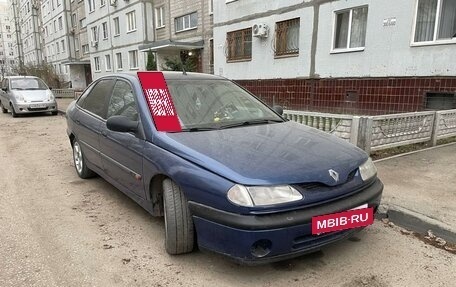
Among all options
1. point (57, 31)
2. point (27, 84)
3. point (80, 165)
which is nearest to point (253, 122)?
point (80, 165)

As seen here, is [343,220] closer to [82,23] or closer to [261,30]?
[261,30]

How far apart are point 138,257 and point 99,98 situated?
2.36 metres

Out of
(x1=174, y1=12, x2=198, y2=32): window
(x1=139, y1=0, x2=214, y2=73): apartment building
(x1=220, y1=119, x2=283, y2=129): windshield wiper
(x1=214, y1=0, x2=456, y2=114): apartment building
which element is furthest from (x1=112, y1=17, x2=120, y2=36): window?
(x1=220, y1=119, x2=283, y2=129): windshield wiper

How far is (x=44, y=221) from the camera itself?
3691 millimetres

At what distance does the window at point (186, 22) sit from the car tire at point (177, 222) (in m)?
17.9

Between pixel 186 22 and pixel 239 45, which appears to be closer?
pixel 239 45

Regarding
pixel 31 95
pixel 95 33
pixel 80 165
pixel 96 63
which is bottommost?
pixel 80 165

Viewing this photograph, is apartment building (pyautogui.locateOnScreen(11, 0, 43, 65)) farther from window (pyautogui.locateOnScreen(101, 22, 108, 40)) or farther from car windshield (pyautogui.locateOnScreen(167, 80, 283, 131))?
car windshield (pyautogui.locateOnScreen(167, 80, 283, 131))

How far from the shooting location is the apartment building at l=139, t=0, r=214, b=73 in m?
18.3

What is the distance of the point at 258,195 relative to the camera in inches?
93.0

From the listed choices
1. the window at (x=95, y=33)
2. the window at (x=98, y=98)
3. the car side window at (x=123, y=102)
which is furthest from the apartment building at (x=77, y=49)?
the car side window at (x=123, y=102)

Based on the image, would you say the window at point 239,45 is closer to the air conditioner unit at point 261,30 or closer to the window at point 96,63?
the air conditioner unit at point 261,30

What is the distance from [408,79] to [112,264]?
356 inches

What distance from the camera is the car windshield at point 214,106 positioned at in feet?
11.1
